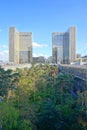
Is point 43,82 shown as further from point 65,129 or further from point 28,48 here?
point 28,48

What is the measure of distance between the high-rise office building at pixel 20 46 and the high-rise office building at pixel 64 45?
897 centimetres

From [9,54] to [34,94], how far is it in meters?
65.1

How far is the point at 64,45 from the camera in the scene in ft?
320

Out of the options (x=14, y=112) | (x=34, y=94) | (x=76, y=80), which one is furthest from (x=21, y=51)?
(x=14, y=112)

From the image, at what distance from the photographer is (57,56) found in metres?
99.1

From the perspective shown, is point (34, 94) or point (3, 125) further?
point (34, 94)

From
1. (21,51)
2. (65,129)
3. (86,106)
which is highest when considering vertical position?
(21,51)

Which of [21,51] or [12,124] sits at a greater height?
[21,51]

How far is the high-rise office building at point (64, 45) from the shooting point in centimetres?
9550

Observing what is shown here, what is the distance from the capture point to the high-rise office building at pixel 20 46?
88894mm

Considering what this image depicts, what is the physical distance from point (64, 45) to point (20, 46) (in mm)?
15676

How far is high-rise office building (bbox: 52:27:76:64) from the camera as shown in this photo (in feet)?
313

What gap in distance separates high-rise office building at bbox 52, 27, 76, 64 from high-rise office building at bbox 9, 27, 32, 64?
897cm

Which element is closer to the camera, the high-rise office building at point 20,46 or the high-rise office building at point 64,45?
the high-rise office building at point 20,46
